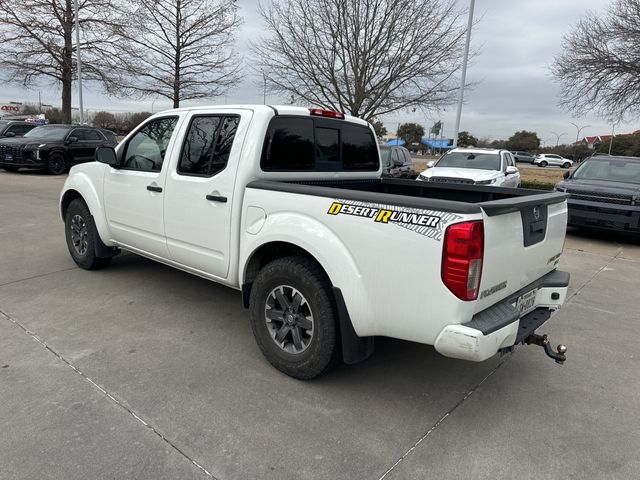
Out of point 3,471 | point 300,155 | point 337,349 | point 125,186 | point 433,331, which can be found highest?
point 300,155

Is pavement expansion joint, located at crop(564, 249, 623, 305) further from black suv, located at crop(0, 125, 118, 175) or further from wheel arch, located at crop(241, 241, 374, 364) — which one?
black suv, located at crop(0, 125, 118, 175)

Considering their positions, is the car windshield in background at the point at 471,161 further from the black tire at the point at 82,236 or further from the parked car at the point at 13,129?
the parked car at the point at 13,129

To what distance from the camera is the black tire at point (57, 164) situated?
50.5ft

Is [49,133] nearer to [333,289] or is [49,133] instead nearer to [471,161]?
[471,161]

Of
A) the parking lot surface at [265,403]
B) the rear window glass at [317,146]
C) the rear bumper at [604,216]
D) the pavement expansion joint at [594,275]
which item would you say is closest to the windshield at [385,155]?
the rear bumper at [604,216]

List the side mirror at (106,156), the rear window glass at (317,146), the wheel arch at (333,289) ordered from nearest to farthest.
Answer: the wheel arch at (333,289), the rear window glass at (317,146), the side mirror at (106,156)

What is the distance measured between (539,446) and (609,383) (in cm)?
113

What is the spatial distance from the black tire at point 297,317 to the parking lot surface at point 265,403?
6.6 inches

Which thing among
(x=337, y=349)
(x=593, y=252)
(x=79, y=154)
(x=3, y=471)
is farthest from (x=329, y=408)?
(x=79, y=154)

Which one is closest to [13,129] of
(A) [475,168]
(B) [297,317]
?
(A) [475,168]

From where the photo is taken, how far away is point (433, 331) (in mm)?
2527

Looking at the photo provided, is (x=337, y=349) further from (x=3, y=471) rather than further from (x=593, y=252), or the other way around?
(x=593, y=252)

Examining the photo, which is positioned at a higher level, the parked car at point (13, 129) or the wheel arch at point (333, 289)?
the parked car at point (13, 129)

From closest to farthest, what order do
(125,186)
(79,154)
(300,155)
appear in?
1. (300,155)
2. (125,186)
3. (79,154)
